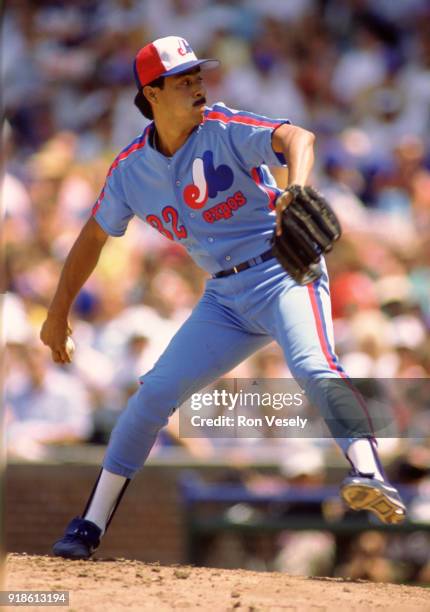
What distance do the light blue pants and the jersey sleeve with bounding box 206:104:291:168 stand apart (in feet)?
1.37

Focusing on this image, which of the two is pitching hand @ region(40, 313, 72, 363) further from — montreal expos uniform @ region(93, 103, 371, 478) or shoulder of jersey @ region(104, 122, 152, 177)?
shoulder of jersey @ region(104, 122, 152, 177)

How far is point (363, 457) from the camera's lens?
14.4ft

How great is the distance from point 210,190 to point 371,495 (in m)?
1.30

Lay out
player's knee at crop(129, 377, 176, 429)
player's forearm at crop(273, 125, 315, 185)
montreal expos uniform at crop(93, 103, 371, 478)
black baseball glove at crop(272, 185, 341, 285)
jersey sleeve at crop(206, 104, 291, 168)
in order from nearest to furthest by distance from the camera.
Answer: black baseball glove at crop(272, 185, 341, 285) < player's forearm at crop(273, 125, 315, 185) < jersey sleeve at crop(206, 104, 291, 168) < montreal expos uniform at crop(93, 103, 371, 478) < player's knee at crop(129, 377, 176, 429)

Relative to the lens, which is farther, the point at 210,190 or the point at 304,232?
the point at 210,190

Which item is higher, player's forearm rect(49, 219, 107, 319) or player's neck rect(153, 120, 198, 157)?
player's neck rect(153, 120, 198, 157)

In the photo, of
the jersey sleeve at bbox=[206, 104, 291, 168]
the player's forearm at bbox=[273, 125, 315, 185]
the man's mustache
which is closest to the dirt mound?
the player's forearm at bbox=[273, 125, 315, 185]

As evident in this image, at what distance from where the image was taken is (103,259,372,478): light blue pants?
4.59 m

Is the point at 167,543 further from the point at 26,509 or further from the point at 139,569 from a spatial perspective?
the point at 139,569

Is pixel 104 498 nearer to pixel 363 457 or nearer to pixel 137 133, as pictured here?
pixel 363 457

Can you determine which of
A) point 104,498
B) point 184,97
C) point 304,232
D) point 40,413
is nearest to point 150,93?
point 184,97

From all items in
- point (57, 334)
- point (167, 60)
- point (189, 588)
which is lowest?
point (189, 588)

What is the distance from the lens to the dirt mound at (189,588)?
4.29m

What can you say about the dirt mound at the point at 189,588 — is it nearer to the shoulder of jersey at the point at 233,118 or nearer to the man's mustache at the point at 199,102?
the shoulder of jersey at the point at 233,118
